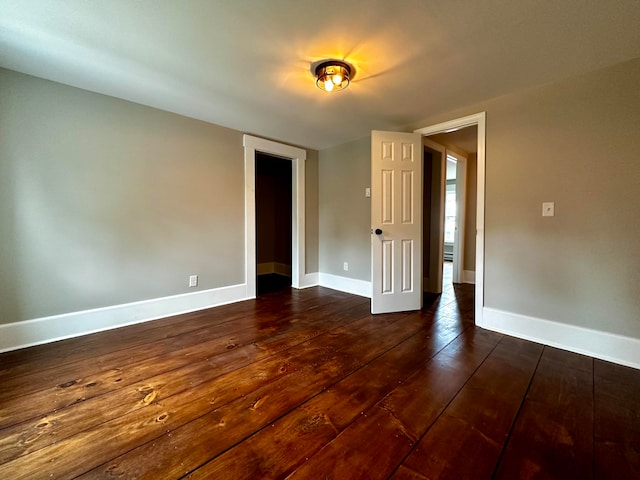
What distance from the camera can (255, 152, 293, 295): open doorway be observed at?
5547mm

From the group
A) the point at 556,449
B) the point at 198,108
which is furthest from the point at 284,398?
the point at 198,108

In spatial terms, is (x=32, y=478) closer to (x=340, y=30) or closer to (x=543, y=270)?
(x=340, y=30)

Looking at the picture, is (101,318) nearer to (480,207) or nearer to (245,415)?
(245,415)

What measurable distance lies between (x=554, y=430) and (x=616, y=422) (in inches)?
14.8

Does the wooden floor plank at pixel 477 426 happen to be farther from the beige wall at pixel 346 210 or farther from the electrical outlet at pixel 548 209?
the beige wall at pixel 346 210

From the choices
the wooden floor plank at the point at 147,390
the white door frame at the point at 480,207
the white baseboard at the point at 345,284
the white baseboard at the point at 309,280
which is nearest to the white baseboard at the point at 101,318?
the wooden floor plank at the point at 147,390

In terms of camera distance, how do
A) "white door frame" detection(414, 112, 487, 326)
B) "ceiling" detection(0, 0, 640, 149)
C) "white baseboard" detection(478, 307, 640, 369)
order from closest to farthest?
"ceiling" detection(0, 0, 640, 149), "white baseboard" detection(478, 307, 640, 369), "white door frame" detection(414, 112, 487, 326)

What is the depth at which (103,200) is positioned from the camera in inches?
101

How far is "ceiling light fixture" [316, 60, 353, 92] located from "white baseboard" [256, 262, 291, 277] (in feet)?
12.8

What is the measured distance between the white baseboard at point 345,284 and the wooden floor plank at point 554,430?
2.15 metres

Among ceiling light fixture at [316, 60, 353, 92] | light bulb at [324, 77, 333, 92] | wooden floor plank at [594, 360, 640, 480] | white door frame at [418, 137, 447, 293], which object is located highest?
ceiling light fixture at [316, 60, 353, 92]

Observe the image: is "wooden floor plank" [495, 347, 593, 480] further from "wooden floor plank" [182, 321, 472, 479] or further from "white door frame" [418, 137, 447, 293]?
"white door frame" [418, 137, 447, 293]

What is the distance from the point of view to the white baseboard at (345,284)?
386cm

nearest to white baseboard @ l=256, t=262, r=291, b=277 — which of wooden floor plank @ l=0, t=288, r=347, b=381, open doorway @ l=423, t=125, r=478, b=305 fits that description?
wooden floor plank @ l=0, t=288, r=347, b=381
